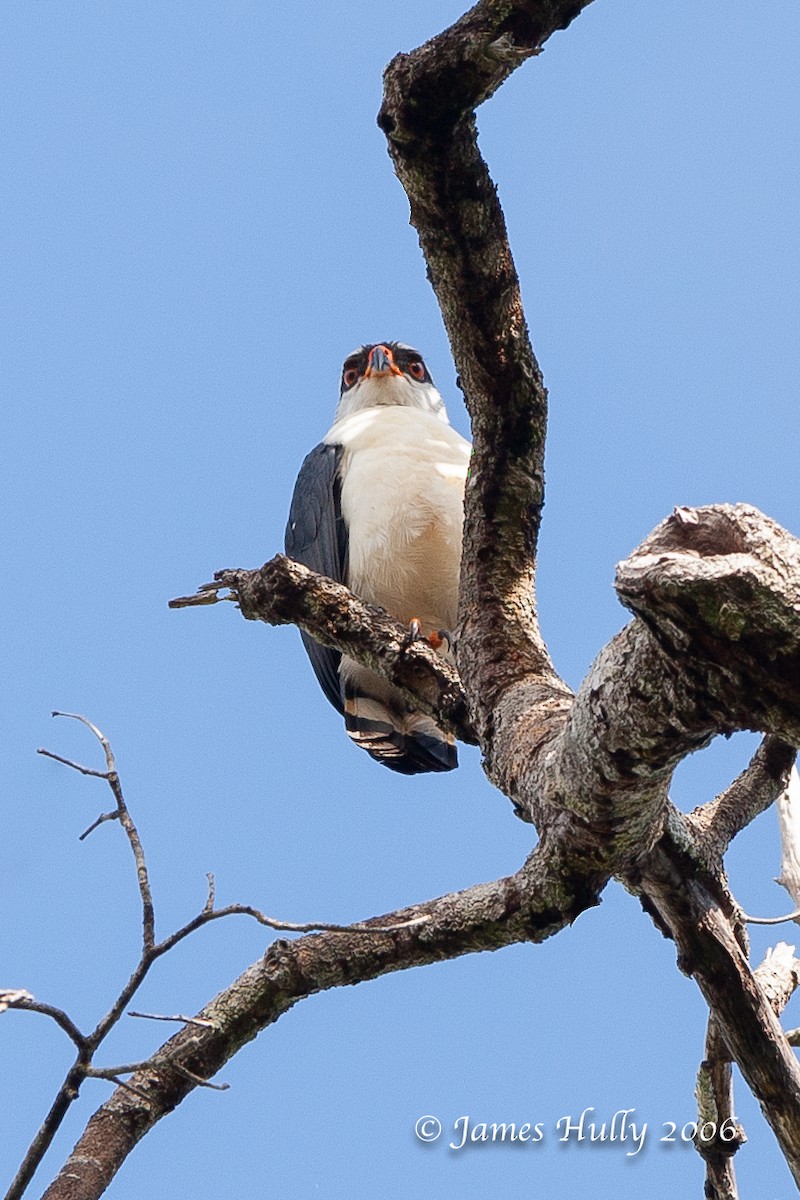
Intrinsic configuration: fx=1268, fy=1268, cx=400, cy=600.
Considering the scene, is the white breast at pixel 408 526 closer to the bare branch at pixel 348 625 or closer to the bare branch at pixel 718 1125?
the bare branch at pixel 348 625

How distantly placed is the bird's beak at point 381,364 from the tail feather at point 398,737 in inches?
80.3

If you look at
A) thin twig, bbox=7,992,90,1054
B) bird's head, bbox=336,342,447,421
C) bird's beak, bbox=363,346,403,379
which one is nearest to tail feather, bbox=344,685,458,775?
bird's head, bbox=336,342,447,421

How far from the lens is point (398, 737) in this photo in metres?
5.15

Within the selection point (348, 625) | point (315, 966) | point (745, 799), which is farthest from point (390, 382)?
point (315, 966)

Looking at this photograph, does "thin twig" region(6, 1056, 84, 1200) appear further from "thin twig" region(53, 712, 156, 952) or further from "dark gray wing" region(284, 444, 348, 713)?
"dark gray wing" region(284, 444, 348, 713)

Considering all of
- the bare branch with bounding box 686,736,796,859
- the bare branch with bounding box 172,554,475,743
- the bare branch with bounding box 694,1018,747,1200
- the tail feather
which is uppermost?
the tail feather

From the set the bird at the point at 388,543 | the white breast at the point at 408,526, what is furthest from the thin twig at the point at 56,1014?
the white breast at the point at 408,526

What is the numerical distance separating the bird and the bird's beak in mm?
794

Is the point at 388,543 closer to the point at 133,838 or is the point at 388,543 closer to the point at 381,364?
the point at 381,364

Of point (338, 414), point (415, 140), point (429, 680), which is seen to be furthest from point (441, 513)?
point (415, 140)

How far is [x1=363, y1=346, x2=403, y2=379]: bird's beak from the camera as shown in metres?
6.62

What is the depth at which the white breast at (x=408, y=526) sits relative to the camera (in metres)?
5.13

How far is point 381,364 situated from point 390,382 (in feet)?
0.36

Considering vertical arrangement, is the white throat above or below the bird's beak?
below
